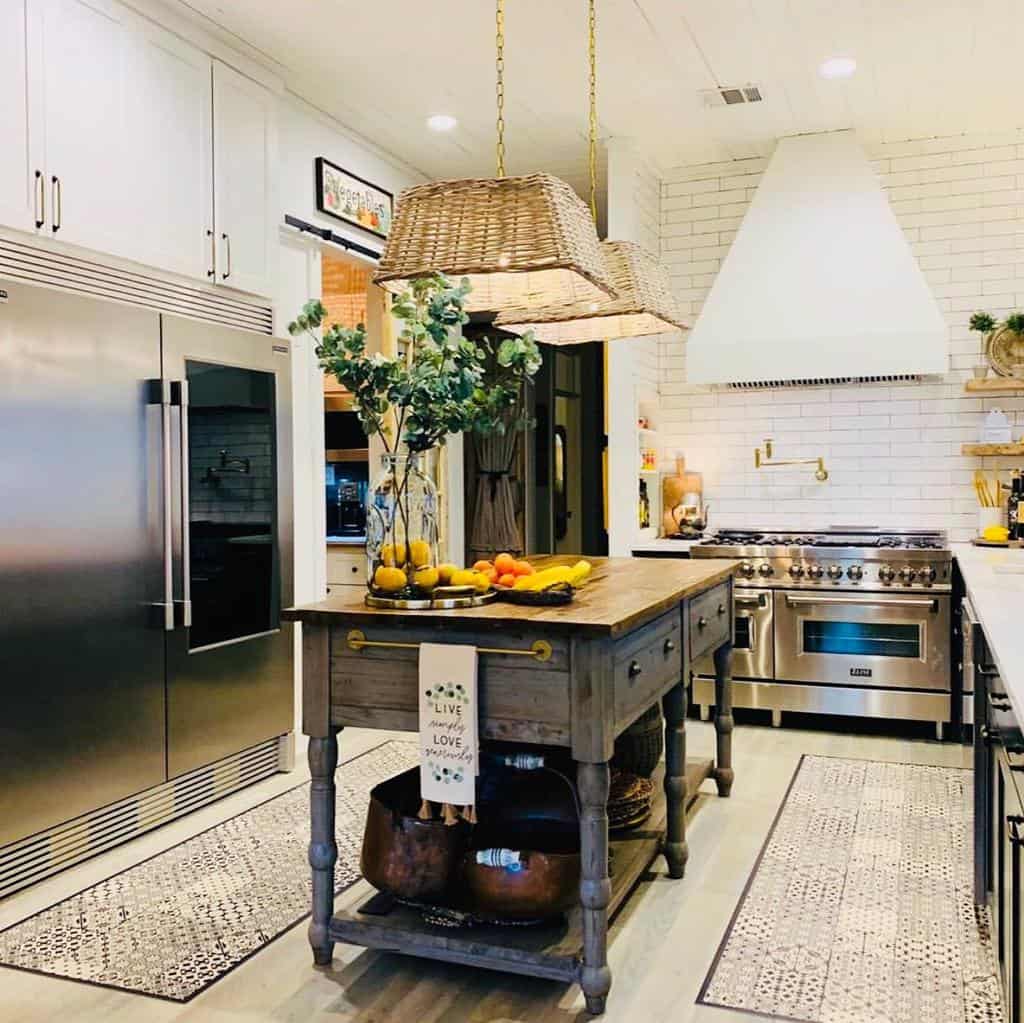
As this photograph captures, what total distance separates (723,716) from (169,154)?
2.93 meters

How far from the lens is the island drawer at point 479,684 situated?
230 centimetres

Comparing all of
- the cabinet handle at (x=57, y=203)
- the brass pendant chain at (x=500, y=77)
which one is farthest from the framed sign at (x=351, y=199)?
the cabinet handle at (x=57, y=203)

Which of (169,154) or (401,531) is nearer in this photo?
(401,531)

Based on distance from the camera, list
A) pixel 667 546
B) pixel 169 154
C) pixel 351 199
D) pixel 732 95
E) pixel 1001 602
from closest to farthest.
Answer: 1. pixel 1001 602
2. pixel 169 154
3. pixel 732 95
4. pixel 351 199
5. pixel 667 546

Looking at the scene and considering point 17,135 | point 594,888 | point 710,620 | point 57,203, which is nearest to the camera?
point 594,888

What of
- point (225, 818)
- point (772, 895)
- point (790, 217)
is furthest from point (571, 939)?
point (790, 217)

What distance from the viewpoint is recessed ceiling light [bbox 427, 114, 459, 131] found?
4.99 metres

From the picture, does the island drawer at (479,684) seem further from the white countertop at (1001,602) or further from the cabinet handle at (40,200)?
the cabinet handle at (40,200)

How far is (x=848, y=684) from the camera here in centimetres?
496

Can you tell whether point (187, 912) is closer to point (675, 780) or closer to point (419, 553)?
point (419, 553)

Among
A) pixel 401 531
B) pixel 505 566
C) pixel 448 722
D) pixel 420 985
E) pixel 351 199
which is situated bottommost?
pixel 420 985

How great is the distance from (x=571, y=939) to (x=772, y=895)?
88cm

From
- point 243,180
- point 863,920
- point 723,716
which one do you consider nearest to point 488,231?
point 243,180

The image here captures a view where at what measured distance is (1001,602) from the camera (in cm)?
278
